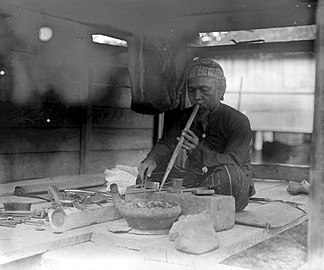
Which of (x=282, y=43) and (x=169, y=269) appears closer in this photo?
(x=169, y=269)

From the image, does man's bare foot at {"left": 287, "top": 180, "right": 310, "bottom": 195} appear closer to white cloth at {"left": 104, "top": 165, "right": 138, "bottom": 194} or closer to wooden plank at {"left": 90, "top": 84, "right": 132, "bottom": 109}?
white cloth at {"left": 104, "top": 165, "right": 138, "bottom": 194}

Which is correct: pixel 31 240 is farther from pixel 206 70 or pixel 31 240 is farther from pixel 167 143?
pixel 206 70

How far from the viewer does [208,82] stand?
528 cm

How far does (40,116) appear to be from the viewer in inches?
263

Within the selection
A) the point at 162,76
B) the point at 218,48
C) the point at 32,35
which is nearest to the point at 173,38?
the point at 162,76

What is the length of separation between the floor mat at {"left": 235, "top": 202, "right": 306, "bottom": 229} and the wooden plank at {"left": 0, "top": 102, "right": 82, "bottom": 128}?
2898 millimetres

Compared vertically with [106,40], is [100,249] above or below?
below

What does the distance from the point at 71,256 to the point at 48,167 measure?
3.36 metres

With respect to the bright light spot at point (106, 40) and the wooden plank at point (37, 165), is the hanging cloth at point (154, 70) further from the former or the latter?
the wooden plank at point (37, 165)

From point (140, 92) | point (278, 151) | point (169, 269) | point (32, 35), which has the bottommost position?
point (169, 269)

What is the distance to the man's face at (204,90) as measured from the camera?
5.28 metres

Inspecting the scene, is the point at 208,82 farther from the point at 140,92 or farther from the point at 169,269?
the point at 169,269

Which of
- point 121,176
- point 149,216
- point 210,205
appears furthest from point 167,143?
point 149,216

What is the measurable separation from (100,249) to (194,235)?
2.27 feet
